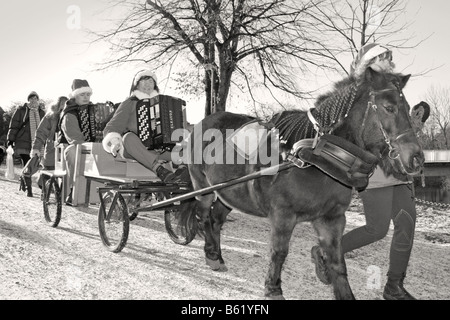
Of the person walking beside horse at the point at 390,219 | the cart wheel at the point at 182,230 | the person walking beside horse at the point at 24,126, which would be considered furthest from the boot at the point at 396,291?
the person walking beside horse at the point at 24,126

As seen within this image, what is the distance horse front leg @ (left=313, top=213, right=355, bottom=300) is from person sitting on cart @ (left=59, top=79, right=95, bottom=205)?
4247 mm

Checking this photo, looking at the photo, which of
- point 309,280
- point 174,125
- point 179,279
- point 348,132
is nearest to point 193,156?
point 174,125

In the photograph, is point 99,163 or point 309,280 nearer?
point 309,280

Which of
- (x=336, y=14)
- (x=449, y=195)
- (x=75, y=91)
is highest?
(x=336, y=14)

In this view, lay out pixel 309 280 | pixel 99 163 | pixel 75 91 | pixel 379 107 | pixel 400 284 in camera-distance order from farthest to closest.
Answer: pixel 75 91 < pixel 99 163 < pixel 309 280 < pixel 400 284 < pixel 379 107

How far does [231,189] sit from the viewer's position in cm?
457

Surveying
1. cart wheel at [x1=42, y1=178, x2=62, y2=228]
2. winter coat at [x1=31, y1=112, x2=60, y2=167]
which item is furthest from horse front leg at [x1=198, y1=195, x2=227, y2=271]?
winter coat at [x1=31, y1=112, x2=60, y2=167]

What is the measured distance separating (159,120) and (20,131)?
6.78 metres

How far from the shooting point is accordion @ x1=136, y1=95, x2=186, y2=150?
566 cm

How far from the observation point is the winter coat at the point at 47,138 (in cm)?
914

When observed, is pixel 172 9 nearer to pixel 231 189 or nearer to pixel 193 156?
pixel 193 156

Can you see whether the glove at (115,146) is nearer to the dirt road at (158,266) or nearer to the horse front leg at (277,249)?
the dirt road at (158,266)

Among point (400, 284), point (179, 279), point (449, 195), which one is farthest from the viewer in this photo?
point (449, 195)

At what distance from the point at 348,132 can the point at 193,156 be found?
2212 mm
